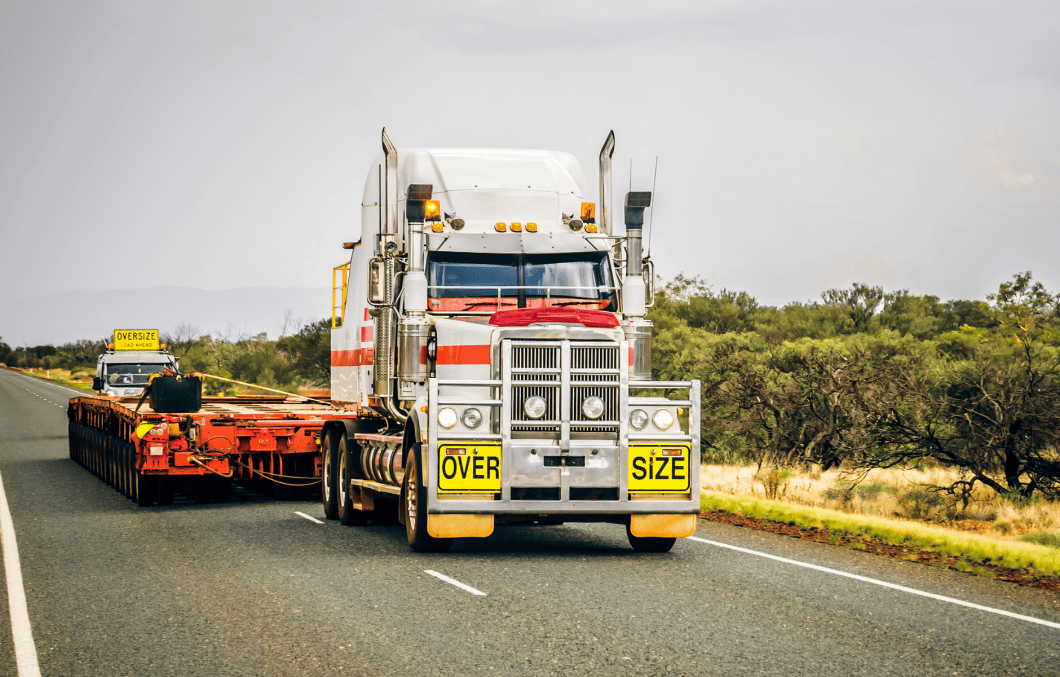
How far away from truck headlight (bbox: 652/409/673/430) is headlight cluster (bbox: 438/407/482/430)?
1.73 metres

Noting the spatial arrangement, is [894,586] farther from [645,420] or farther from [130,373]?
[130,373]

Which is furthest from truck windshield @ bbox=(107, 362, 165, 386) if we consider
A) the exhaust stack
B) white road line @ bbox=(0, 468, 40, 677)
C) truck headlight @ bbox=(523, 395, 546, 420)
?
truck headlight @ bbox=(523, 395, 546, 420)

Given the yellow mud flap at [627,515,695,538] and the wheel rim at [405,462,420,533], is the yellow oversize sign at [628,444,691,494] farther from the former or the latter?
the wheel rim at [405,462,420,533]

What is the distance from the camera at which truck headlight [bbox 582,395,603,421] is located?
36.5 feet

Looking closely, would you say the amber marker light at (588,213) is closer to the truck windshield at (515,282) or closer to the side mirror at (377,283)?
A: the truck windshield at (515,282)

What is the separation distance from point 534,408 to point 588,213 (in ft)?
9.53

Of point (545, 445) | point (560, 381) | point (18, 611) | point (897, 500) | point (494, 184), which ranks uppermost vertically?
point (494, 184)

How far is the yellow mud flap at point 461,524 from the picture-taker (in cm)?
1088

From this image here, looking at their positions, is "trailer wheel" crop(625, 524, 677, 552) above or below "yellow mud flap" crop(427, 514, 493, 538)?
below

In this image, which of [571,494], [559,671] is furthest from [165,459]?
[559,671]

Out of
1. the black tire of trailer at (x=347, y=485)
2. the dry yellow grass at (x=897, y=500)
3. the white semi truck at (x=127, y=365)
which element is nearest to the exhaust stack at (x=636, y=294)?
the black tire of trailer at (x=347, y=485)

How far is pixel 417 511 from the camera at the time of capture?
1147 centimetres

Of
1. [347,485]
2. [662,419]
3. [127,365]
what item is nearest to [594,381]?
[662,419]

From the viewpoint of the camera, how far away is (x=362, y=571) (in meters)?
10.5
